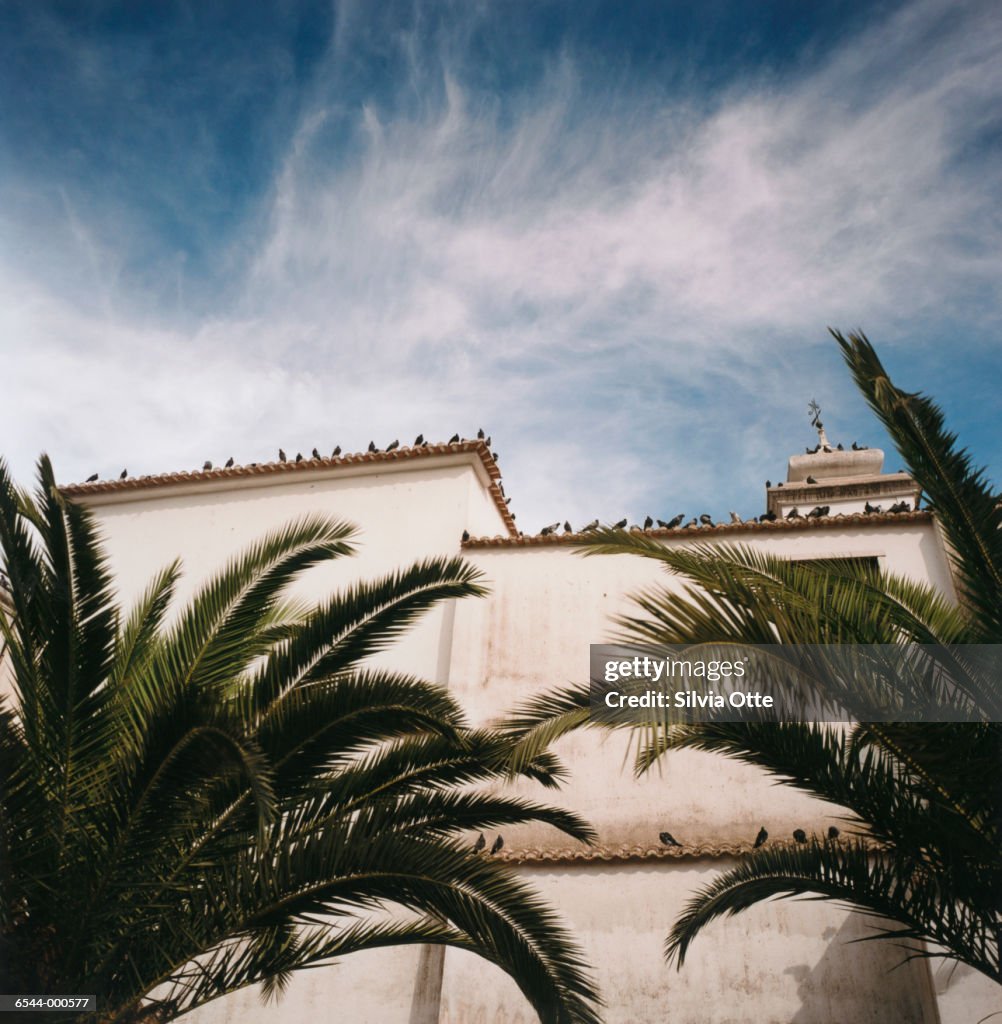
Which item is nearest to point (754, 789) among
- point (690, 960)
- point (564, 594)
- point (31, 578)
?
point (690, 960)

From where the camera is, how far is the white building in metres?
9.27

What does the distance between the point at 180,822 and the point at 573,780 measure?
6593 mm

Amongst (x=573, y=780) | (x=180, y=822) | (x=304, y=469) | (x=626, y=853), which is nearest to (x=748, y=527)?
(x=573, y=780)

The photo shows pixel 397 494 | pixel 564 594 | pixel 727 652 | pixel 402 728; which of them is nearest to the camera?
pixel 727 652

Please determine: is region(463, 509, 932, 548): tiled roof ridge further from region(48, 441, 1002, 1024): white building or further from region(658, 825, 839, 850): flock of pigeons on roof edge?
region(658, 825, 839, 850): flock of pigeons on roof edge

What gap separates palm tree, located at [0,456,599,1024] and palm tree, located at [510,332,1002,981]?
3.54ft

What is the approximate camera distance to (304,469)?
1509 centimetres

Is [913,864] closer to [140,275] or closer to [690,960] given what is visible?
[690,960]

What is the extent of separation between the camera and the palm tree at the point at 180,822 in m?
5.37

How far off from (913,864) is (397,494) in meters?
10.2

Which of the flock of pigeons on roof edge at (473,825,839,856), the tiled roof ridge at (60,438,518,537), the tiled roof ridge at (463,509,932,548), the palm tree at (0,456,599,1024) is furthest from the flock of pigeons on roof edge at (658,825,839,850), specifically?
the tiled roof ridge at (60,438,518,537)

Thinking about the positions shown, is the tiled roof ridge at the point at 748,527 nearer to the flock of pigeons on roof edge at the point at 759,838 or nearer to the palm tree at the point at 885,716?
the flock of pigeons on roof edge at the point at 759,838

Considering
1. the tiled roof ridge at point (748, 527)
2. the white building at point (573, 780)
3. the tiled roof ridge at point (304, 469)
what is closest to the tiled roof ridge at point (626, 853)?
the white building at point (573, 780)

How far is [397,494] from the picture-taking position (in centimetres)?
1466
